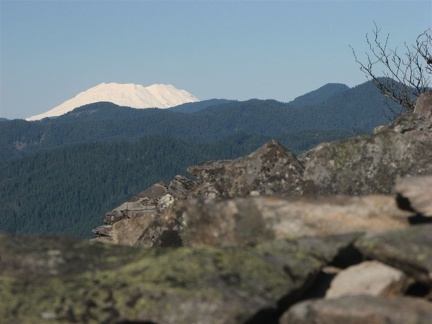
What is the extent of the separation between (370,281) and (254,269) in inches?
59.8

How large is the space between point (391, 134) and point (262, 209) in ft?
18.4

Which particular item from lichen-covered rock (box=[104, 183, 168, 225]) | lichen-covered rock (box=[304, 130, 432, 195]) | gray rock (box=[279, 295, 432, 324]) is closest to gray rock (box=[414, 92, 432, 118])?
lichen-covered rock (box=[304, 130, 432, 195])

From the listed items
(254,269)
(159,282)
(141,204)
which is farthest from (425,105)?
(159,282)

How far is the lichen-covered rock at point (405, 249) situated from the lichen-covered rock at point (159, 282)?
672 mm

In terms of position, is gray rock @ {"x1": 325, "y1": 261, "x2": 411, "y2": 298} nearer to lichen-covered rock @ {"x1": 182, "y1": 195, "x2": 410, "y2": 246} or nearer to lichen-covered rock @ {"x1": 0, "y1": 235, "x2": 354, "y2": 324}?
lichen-covered rock @ {"x1": 0, "y1": 235, "x2": 354, "y2": 324}

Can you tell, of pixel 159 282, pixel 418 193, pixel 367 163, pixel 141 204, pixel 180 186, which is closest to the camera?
pixel 159 282

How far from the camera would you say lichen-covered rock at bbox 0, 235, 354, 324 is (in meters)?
8.22

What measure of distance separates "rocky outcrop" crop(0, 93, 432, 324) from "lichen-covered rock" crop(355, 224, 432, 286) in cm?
1

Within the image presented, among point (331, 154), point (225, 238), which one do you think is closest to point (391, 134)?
point (331, 154)

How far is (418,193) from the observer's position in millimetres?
10383

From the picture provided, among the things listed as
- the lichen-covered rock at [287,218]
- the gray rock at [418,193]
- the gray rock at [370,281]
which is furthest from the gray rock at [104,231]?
the gray rock at [370,281]

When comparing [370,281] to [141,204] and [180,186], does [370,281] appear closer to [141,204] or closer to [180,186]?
[180,186]

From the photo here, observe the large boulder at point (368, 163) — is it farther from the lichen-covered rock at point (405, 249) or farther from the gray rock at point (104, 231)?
the gray rock at point (104, 231)

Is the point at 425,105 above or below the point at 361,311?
above
